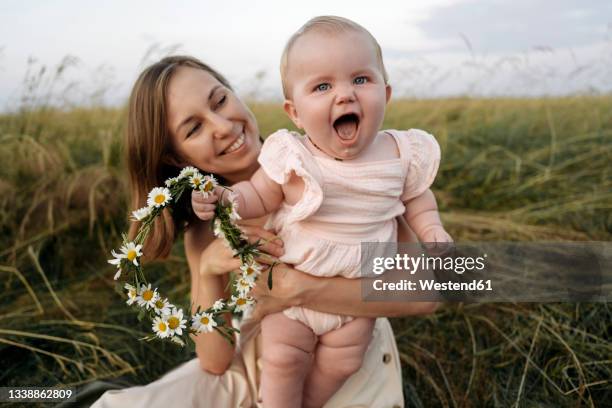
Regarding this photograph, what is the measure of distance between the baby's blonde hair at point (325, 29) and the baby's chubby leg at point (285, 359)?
0.75m

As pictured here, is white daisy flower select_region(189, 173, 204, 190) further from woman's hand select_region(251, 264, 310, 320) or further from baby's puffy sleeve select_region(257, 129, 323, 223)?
woman's hand select_region(251, 264, 310, 320)

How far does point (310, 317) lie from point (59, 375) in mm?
1725

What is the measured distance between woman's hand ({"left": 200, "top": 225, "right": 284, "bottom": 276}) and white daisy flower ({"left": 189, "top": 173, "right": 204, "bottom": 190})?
0.25 meters

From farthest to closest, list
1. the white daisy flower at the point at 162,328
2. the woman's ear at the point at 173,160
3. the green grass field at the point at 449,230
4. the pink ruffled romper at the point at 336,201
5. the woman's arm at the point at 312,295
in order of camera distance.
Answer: the green grass field at the point at 449,230 → the woman's ear at the point at 173,160 → the woman's arm at the point at 312,295 → the pink ruffled romper at the point at 336,201 → the white daisy flower at the point at 162,328

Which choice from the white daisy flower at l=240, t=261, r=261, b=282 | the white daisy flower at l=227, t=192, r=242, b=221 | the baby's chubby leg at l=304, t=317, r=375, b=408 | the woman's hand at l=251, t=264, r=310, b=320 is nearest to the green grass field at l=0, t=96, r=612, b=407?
the baby's chubby leg at l=304, t=317, r=375, b=408

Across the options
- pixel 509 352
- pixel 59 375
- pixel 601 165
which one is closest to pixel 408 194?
pixel 509 352

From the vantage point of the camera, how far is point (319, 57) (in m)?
1.72

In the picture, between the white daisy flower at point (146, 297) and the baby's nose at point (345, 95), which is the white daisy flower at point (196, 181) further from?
the baby's nose at point (345, 95)

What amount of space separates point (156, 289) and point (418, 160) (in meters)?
0.93

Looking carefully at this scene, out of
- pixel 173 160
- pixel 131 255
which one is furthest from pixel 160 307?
pixel 173 160

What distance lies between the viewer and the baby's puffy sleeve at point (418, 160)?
195cm

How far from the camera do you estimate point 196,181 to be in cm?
164

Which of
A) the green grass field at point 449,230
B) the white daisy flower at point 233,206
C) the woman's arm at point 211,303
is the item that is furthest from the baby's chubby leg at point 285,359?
the green grass field at point 449,230

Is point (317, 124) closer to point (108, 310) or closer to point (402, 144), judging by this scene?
point (402, 144)
